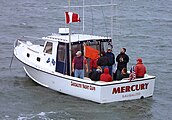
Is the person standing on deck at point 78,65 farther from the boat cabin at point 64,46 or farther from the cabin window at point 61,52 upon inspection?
the cabin window at point 61,52

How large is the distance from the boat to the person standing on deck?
0.74 feet

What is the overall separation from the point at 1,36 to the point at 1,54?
5120mm

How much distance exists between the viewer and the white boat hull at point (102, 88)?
15.9m

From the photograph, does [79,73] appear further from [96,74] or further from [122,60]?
[122,60]

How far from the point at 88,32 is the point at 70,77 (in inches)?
574

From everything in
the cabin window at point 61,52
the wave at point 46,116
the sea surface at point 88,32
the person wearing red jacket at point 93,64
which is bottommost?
the wave at point 46,116

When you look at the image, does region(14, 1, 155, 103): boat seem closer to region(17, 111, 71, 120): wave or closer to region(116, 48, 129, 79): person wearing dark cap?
region(116, 48, 129, 79): person wearing dark cap

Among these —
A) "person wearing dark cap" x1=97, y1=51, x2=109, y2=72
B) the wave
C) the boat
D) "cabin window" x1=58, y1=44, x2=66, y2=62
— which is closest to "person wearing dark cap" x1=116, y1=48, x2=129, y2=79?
"person wearing dark cap" x1=97, y1=51, x2=109, y2=72

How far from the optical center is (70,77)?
16688 mm

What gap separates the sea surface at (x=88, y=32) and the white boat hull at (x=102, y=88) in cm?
22

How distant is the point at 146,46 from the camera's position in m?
27.6

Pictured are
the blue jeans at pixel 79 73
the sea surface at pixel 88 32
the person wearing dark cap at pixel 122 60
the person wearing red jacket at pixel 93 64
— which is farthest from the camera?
the person wearing red jacket at pixel 93 64

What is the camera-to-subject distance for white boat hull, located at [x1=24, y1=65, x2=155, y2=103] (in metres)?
15.9

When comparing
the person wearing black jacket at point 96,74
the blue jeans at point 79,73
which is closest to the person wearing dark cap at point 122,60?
the person wearing black jacket at point 96,74
